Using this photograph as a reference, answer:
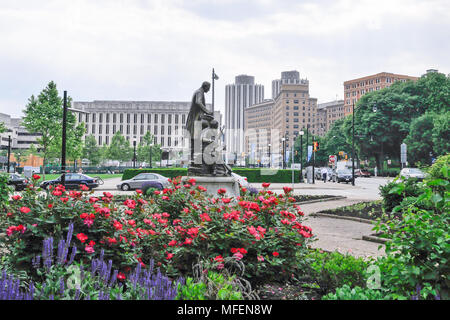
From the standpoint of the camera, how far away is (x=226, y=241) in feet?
11.8

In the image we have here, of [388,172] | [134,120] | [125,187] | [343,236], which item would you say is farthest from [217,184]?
[134,120]

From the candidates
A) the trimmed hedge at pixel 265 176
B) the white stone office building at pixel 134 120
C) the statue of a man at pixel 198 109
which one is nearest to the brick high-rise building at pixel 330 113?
the white stone office building at pixel 134 120

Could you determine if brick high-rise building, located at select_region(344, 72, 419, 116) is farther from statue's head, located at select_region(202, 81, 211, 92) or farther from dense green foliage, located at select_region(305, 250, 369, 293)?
dense green foliage, located at select_region(305, 250, 369, 293)

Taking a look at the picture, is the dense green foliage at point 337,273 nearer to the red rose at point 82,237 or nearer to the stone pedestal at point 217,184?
the red rose at point 82,237

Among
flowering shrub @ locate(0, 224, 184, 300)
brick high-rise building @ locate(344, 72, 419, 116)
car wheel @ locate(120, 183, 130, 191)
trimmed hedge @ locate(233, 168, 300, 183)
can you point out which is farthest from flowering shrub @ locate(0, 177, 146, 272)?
brick high-rise building @ locate(344, 72, 419, 116)

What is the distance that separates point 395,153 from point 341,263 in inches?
2390

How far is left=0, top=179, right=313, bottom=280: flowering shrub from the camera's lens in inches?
123

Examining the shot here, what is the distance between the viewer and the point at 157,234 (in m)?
4.00

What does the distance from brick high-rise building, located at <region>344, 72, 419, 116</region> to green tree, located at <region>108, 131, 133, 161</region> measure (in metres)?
78.1

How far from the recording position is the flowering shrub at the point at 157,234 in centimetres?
313

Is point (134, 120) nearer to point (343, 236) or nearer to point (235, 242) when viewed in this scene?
point (343, 236)

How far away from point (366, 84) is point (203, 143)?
13099 cm

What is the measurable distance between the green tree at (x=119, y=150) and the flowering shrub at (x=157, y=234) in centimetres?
8099
